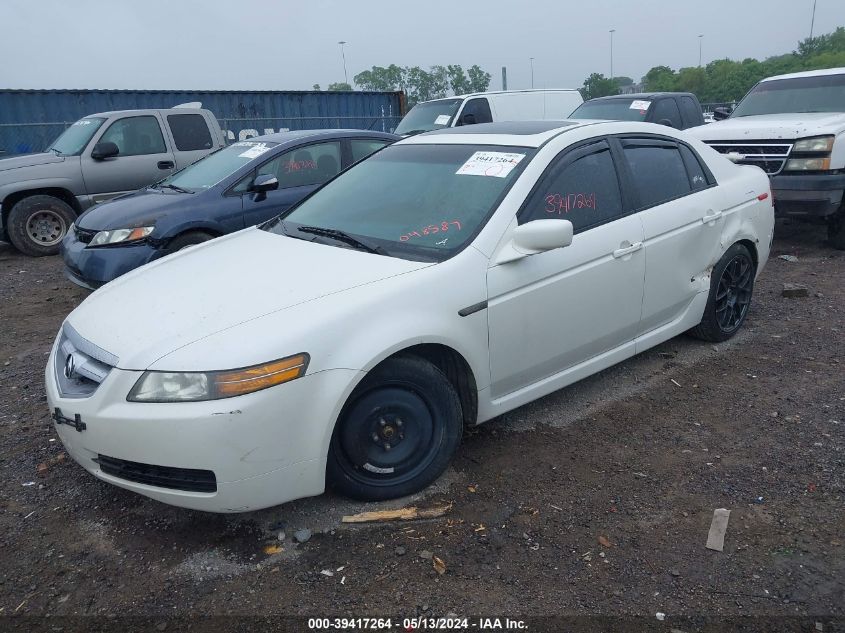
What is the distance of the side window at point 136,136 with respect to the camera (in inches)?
355

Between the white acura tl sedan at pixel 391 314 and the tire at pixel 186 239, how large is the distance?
2012 mm

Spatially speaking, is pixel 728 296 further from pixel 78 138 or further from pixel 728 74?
pixel 728 74

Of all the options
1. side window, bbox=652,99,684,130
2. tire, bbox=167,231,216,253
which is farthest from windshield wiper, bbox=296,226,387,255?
side window, bbox=652,99,684,130

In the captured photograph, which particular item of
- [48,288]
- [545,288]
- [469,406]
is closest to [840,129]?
[545,288]

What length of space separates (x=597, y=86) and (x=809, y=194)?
170 ft

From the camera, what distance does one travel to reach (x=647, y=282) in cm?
401

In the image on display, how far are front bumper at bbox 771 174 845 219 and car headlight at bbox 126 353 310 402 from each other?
6322mm

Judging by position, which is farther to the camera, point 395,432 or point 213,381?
point 395,432

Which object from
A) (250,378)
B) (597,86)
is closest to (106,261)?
(250,378)

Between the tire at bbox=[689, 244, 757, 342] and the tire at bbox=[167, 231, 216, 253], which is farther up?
the tire at bbox=[167, 231, 216, 253]

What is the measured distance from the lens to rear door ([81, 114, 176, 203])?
8.90 meters

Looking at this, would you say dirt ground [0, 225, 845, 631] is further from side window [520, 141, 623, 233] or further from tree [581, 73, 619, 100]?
tree [581, 73, 619, 100]

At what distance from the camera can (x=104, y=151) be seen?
28.6 ft

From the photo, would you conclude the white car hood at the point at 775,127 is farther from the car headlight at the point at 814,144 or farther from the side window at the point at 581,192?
the side window at the point at 581,192
